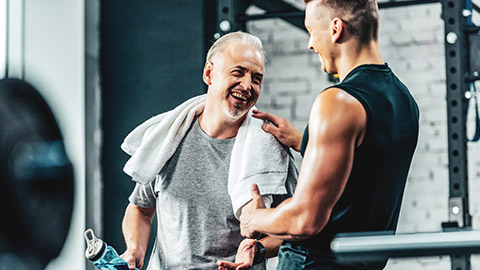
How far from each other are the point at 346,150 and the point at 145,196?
2.97ft

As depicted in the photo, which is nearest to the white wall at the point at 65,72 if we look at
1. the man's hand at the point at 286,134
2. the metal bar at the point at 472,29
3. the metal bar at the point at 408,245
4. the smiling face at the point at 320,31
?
A: the man's hand at the point at 286,134

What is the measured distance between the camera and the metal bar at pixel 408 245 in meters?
0.70

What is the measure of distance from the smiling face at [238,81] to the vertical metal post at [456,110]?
3.46ft

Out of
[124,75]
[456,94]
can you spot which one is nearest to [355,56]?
[456,94]

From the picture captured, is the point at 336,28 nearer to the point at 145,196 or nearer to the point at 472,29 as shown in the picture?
the point at 145,196

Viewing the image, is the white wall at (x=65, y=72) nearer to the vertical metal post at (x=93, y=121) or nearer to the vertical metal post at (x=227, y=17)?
the vertical metal post at (x=93, y=121)

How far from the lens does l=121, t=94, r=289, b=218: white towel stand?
1.79 metres

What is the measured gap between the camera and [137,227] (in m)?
2.02

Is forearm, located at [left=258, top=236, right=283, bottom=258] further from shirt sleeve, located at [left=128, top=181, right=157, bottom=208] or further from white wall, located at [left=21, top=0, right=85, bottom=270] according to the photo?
white wall, located at [left=21, top=0, right=85, bottom=270]

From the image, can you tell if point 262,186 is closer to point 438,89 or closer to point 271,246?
point 271,246

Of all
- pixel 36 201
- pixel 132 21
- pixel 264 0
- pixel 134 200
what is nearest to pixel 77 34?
pixel 132 21

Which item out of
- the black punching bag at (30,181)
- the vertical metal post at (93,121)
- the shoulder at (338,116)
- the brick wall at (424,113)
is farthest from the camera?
the brick wall at (424,113)

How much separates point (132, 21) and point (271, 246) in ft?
6.82

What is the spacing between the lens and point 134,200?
2.05 metres
